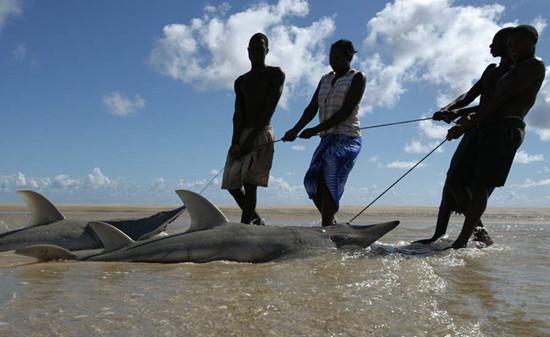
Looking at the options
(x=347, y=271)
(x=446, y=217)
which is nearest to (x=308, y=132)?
(x=446, y=217)

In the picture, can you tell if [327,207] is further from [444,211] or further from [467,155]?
[467,155]

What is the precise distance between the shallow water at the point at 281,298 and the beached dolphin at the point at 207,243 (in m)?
0.17

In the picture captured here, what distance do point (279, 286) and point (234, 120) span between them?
3840 mm

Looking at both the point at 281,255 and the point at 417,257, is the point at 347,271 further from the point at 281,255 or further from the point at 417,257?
the point at 417,257

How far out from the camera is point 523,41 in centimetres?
549

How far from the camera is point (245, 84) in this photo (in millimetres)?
6848

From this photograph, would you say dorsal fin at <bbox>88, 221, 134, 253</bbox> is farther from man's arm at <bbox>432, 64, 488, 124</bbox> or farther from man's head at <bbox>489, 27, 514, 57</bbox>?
man's head at <bbox>489, 27, 514, 57</bbox>

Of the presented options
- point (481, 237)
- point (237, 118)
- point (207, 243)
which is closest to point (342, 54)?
point (237, 118)

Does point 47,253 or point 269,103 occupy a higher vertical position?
point 269,103

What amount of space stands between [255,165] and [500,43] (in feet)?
10.7

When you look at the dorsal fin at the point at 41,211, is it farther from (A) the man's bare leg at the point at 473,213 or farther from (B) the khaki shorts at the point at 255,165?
(A) the man's bare leg at the point at 473,213

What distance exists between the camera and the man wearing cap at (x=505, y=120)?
18.0 feet

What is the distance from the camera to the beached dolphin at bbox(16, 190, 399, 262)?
4.66 meters

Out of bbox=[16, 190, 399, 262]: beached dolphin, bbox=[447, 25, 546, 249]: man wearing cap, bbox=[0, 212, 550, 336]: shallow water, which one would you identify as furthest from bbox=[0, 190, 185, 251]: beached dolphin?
bbox=[447, 25, 546, 249]: man wearing cap
